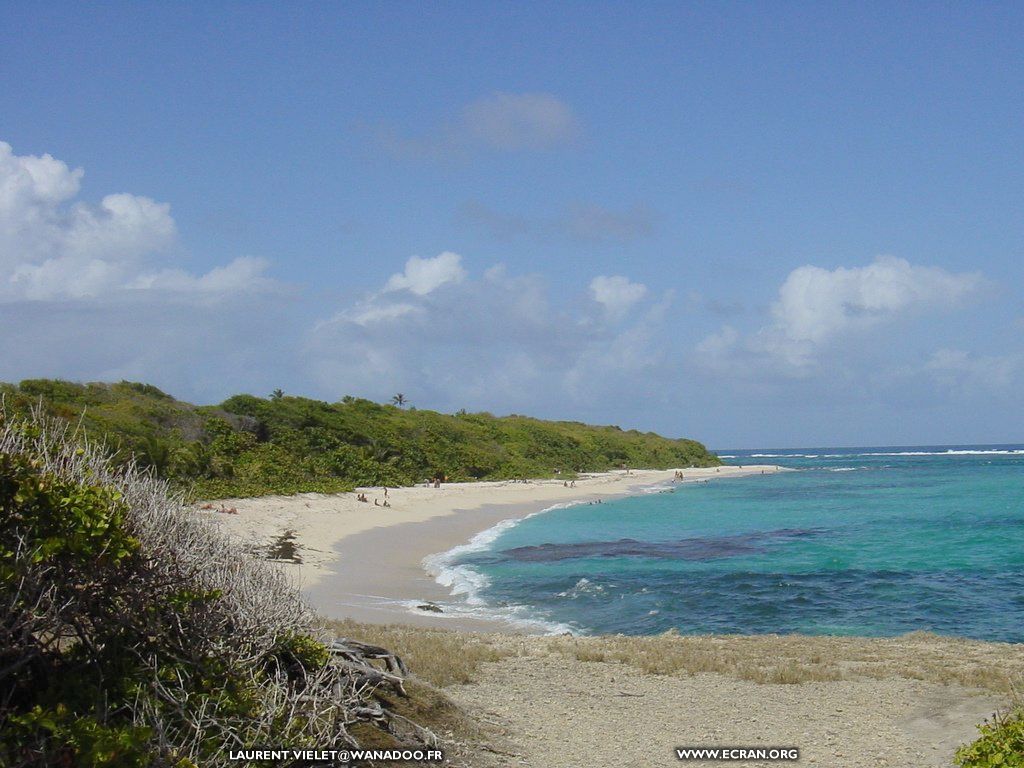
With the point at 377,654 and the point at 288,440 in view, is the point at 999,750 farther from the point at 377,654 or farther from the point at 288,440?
the point at 288,440

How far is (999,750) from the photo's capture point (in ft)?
17.2

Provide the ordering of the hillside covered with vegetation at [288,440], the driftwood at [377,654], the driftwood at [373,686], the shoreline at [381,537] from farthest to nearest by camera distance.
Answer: the hillside covered with vegetation at [288,440], the shoreline at [381,537], the driftwood at [377,654], the driftwood at [373,686]

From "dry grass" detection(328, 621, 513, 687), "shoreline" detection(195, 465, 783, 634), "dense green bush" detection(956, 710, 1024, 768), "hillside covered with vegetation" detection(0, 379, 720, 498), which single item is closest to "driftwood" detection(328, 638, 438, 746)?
"shoreline" detection(195, 465, 783, 634)

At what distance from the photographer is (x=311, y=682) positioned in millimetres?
6523

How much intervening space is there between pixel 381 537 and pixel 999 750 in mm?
25038

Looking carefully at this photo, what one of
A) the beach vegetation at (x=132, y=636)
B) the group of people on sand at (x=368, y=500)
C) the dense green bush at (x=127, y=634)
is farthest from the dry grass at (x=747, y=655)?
the group of people on sand at (x=368, y=500)

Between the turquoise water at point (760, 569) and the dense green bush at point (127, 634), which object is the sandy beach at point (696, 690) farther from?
the turquoise water at point (760, 569)

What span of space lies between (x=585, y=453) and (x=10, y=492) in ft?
267

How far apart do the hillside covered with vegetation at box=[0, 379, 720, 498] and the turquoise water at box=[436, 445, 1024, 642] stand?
10.0m

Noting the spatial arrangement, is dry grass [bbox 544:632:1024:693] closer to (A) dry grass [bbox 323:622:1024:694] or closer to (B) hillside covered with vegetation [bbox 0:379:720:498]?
(A) dry grass [bbox 323:622:1024:694]

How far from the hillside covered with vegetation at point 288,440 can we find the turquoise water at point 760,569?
10.0m

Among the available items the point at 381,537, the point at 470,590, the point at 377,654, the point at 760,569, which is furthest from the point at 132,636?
the point at 381,537

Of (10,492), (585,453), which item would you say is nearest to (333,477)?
(10,492)

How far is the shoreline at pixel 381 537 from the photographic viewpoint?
56.9 feet
